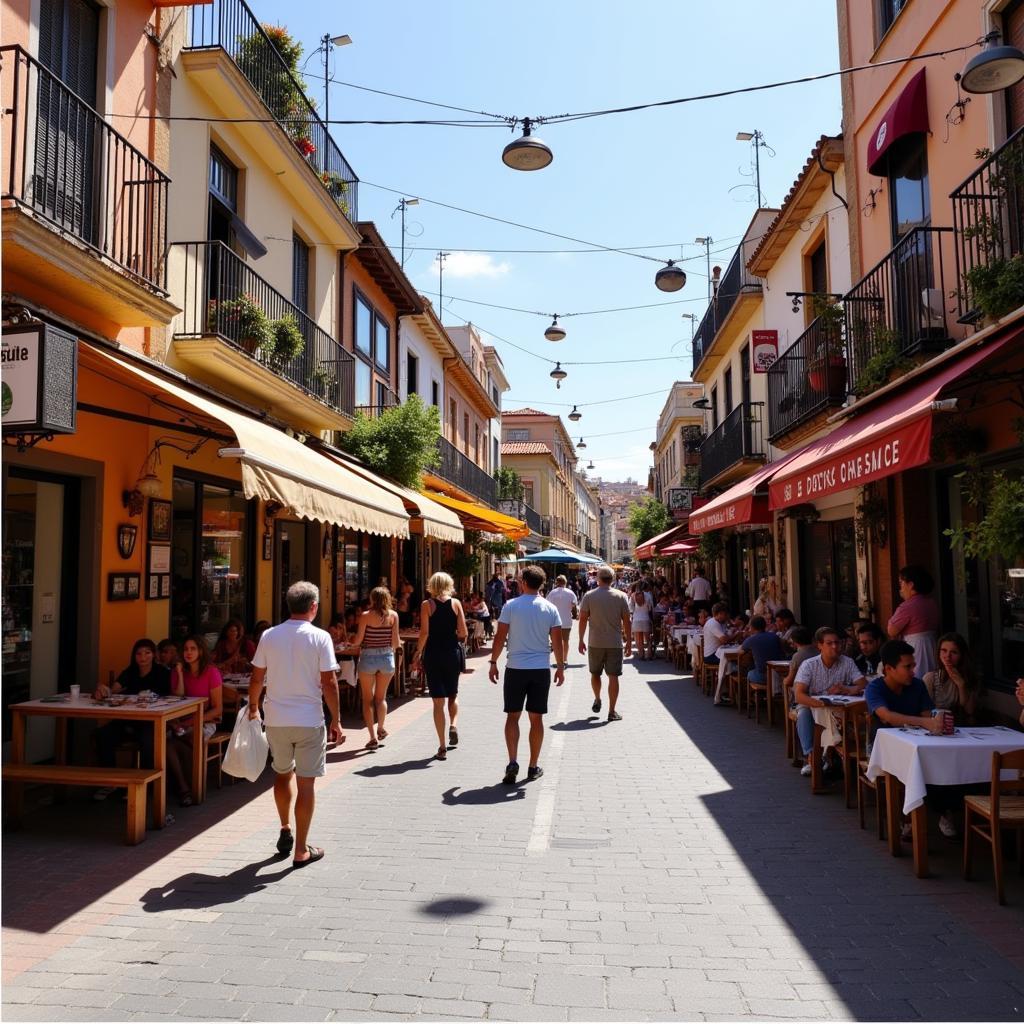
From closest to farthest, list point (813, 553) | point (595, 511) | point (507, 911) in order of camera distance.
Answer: point (507, 911) → point (813, 553) → point (595, 511)

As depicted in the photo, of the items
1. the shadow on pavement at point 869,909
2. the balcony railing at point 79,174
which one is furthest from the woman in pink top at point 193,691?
the shadow on pavement at point 869,909

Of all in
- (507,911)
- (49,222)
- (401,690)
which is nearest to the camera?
(507,911)

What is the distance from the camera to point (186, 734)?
698 cm

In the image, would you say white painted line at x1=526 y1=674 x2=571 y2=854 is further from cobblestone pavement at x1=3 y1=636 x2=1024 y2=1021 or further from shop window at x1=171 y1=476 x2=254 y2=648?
shop window at x1=171 y1=476 x2=254 y2=648

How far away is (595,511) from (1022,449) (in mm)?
94741

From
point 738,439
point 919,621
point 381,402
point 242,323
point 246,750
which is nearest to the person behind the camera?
point 246,750

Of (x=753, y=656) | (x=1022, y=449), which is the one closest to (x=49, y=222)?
(x=1022, y=449)

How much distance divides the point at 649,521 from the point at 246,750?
127ft

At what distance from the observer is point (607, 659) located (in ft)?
35.9

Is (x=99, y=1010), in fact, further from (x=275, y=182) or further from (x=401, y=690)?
(x=275, y=182)

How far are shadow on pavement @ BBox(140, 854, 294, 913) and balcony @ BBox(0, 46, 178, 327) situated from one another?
4437 millimetres

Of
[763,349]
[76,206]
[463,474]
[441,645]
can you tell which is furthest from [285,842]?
[463,474]

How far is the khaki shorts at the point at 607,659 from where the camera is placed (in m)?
10.9

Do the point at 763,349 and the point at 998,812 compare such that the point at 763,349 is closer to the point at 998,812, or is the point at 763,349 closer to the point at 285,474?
the point at 285,474
